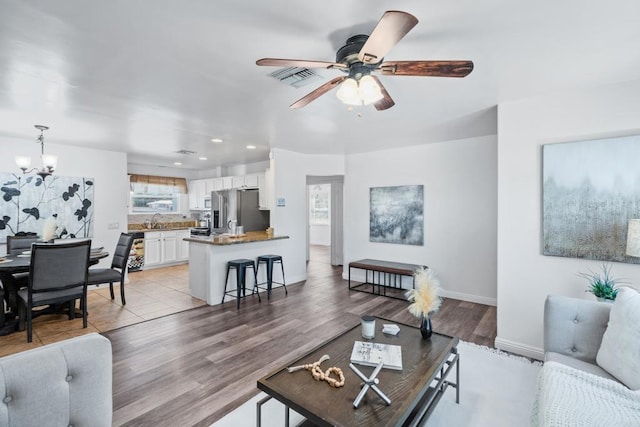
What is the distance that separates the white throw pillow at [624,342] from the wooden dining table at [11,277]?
5165mm

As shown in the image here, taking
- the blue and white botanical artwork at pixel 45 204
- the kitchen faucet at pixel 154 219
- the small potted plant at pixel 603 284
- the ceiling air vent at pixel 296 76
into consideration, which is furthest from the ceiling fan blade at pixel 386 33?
the kitchen faucet at pixel 154 219

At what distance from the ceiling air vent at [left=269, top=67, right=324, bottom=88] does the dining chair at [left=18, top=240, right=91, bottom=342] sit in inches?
114

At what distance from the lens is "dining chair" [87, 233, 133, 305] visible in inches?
162

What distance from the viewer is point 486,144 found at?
14.6 ft

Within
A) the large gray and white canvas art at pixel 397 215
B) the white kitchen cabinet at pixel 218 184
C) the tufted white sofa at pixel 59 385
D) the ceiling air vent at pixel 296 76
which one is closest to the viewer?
the tufted white sofa at pixel 59 385

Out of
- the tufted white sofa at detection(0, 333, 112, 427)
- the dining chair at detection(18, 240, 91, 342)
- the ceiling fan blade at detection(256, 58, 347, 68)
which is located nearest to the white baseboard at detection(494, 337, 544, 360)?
the ceiling fan blade at detection(256, 58, 347, 68)

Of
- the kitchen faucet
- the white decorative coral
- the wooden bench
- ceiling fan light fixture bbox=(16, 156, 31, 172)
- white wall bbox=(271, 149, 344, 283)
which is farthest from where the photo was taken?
the kitchen faucet

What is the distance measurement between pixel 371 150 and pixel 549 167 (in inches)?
123

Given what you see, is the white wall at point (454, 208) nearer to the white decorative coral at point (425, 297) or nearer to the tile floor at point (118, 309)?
the white decorative coral at point (425, 297)

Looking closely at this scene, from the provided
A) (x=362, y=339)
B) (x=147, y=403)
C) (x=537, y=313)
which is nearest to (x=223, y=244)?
(x=147, y=403)

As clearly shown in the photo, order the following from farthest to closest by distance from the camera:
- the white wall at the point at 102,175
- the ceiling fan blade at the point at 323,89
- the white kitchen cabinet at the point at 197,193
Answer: the white kitchen cabinet at the point at 197,193
the white wall at the point at 102,175
the ceiling fan blade at the point at 323,89

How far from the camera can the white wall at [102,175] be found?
5055 millimetres

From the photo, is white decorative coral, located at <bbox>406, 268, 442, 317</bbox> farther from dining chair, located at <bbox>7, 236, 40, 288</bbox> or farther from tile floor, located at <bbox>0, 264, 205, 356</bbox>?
dining chair, located at <bbox>7, 236, 40, 288</bbox>

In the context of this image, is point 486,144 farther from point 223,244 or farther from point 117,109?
point 117,109
